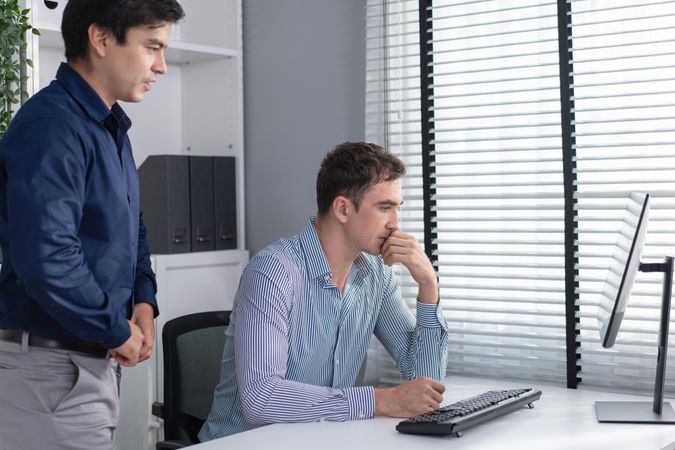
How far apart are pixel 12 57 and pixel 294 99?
1.11 m

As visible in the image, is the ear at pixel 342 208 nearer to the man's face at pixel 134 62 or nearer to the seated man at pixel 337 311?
the seated man at pixel 337 311

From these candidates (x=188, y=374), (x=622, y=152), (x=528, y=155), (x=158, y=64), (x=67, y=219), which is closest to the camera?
(x=67, y=219)

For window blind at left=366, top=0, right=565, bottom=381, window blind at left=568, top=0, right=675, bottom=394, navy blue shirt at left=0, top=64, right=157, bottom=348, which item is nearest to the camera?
navy blue shirt at left=0, top=64, right=157, bottom=348

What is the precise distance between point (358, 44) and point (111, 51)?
5.57 feet

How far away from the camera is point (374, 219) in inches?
90.7

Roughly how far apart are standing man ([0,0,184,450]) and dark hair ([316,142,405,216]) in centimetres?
56

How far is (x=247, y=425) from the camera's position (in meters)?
2.18

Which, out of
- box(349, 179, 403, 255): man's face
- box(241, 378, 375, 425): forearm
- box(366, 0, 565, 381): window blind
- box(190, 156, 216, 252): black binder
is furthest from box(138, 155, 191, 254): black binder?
box(241, 378, 375, 425): forearm

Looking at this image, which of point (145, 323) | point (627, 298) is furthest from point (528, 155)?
point (145, 323)

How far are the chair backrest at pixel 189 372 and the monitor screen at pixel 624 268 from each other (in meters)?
1.03

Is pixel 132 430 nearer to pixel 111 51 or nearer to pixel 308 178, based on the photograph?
pixel 308 178

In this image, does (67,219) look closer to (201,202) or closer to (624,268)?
(624,268)

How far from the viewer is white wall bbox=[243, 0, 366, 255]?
3.49 meters

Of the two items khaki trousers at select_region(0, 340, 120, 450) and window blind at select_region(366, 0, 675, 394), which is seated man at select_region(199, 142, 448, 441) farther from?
window blind at select_region(366, 0, 675, 394)
